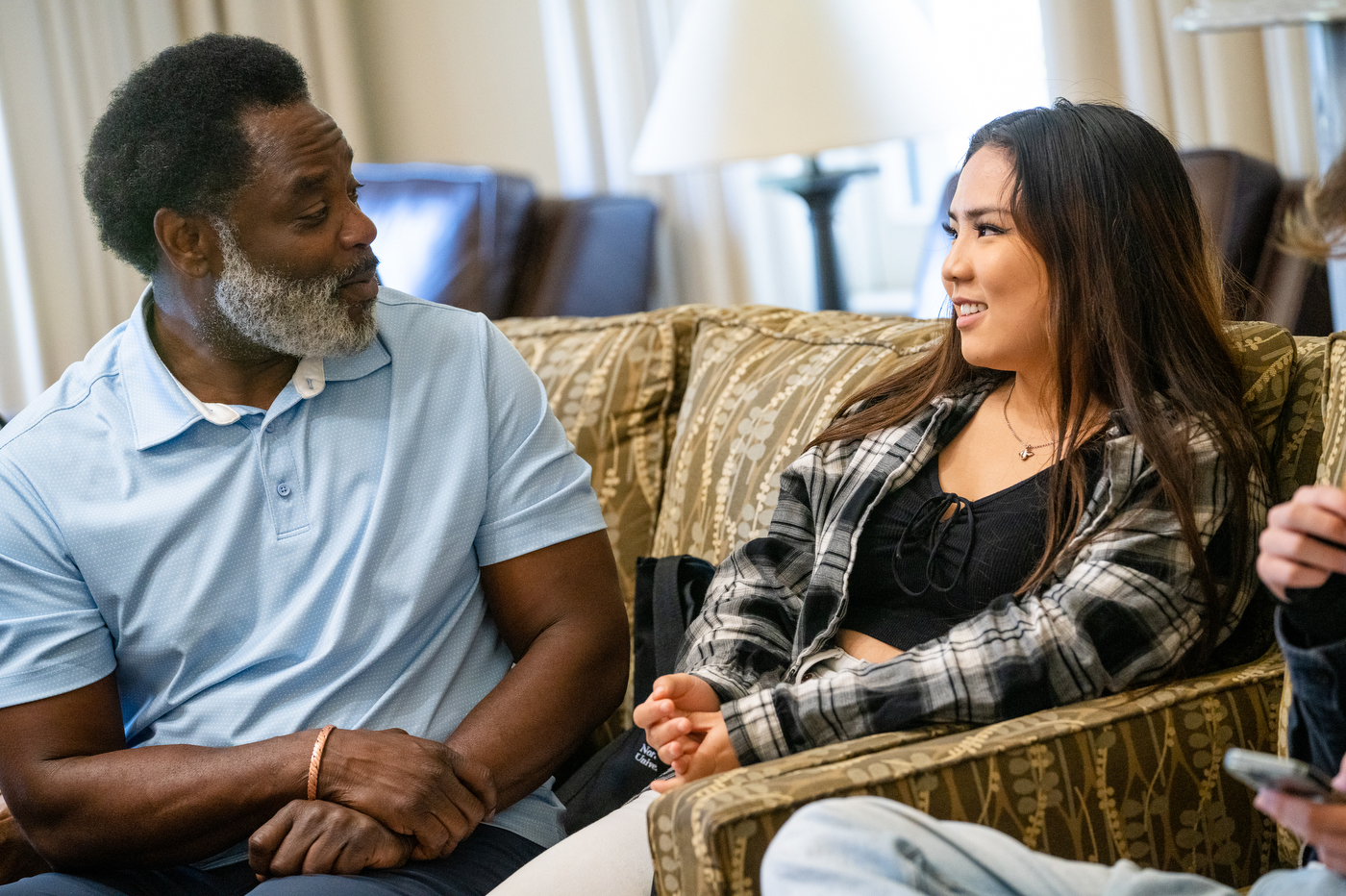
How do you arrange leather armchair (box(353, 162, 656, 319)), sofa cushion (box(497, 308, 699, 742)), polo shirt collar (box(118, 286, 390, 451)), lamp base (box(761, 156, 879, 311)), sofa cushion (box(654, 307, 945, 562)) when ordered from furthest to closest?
leather armchair (box(353, 162, 656, 319)) < lamp base (box(761, 156, 879, 311)) < sofa cushion (box(497, 308, 699, 742)) < sofa cushion (box(654, 307, 945, 562)) < polo shirt collar (box(118, 286, 390, 451))

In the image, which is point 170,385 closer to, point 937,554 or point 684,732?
point 684,732

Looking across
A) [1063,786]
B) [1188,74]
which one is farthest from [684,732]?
[1188,74]

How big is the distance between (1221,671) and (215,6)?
3.31 meters

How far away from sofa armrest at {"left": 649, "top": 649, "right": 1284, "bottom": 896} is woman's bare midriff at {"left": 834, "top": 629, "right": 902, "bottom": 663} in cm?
17

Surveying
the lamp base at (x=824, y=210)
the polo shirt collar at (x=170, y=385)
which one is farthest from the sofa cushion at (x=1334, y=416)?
the lamp base at (x=824, y=210)

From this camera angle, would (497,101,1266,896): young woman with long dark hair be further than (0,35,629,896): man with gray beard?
No

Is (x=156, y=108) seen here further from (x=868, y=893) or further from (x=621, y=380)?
(x=868, y=893)

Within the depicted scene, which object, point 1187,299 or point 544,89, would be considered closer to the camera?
point 1187,299

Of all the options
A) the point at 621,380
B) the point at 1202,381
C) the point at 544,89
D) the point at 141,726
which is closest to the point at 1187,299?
the point at 1202,381

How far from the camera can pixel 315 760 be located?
125 cm

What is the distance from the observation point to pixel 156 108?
1.37 meters

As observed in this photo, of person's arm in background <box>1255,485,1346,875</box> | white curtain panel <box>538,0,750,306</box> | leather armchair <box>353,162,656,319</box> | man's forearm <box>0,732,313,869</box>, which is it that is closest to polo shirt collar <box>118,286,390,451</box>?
man's forearm <box>0,732,313,869</box>

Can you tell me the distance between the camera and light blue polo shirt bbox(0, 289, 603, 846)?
1.32 metres

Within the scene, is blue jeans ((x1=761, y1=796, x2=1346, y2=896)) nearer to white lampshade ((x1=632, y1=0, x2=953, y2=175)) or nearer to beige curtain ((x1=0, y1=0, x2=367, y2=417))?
white lampshade ((x1=632, y1=0, x2=953, y2=175))
